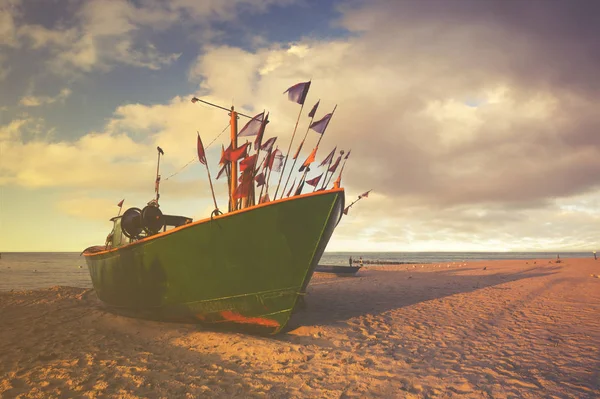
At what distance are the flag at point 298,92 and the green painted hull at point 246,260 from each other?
3242 mm

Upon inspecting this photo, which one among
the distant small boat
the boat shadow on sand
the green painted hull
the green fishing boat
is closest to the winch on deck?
the green fishing boat

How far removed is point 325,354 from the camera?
743 cm

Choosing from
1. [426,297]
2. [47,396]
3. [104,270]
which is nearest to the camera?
[47,396]

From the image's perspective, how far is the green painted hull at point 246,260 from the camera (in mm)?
8250

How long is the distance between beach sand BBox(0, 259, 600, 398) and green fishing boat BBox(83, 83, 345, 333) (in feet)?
2.22

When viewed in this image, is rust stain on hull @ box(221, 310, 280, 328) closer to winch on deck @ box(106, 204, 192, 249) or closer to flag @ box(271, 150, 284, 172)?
winch on deck @ box(106, 204, 192, 249)

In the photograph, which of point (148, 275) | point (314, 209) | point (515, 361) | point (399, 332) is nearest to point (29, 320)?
point (148, 275)

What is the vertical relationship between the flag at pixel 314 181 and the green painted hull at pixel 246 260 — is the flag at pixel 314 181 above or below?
above

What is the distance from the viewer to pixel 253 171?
980cm

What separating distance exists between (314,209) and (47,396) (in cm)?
603

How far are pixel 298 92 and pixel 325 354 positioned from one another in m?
7.04

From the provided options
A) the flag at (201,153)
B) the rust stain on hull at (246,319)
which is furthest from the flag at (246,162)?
the rust stain on hull at (246,319)

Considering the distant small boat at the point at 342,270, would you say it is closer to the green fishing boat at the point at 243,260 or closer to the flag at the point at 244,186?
the green fishing boat at the point at 243,260

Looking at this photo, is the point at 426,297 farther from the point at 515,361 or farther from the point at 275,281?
the point at 275,281
